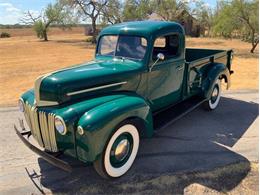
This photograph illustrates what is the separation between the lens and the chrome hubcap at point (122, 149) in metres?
3.67

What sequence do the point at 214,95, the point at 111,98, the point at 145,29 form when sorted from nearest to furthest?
the point at 111,98
the point at 145,29
the point at 214,95

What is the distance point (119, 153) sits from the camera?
371cm

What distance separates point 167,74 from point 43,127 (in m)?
2.31

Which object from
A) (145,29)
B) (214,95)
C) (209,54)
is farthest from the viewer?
(209,54)

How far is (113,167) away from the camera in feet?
11.9

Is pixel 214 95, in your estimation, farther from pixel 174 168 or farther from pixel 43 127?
pixel 43 127

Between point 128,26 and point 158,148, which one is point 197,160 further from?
point 128,26

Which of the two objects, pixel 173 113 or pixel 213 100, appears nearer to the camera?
pixel 173 113

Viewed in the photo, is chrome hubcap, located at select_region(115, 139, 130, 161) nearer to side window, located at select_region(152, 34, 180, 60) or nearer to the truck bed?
side window, located at select_region(152, 34, 180, 60)

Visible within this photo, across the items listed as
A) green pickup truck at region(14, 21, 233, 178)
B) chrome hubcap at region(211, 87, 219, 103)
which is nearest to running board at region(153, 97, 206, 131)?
green pickup truck at region(14, 21, 233, 178)

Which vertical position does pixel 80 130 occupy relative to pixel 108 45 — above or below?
below

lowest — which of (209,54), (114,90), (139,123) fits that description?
(139,123)

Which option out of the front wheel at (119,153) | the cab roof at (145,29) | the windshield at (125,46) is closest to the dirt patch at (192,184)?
the front wheel at (119,153)

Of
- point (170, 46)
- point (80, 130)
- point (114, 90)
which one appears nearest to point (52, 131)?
point (80, 130)
